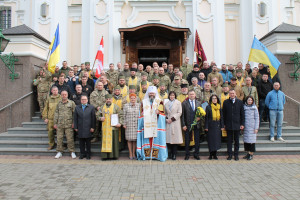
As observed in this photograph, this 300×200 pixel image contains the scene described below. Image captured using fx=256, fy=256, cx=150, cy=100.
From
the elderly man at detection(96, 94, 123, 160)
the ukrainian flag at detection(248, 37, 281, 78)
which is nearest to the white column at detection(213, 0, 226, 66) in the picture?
the ukrainian flag at detection(248, 37, 281, 78)

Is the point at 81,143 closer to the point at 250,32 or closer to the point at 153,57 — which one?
the point at 153,57

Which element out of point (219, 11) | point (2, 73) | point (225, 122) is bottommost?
point (225, 122)

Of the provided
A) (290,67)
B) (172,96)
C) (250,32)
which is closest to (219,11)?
(250,32)

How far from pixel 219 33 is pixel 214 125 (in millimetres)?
7365

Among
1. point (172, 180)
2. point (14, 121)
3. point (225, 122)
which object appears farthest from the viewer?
point (14, 121)

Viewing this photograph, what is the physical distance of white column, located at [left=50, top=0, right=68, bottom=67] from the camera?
1334 cm

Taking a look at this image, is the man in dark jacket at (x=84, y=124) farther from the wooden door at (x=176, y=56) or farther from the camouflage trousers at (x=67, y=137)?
the wooden door at (x=176, y=56)

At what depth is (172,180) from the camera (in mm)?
5316

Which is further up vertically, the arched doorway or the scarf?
the arched doorway

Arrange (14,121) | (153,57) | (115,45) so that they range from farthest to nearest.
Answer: (153,57) < (115,45) < (14,121)

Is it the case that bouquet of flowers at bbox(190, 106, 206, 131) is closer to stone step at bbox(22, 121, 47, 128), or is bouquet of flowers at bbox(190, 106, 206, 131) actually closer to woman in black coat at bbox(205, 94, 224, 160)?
woman in black coat at bbox(205, 94, 224, 160)

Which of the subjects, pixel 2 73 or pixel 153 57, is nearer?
pixel 2 73

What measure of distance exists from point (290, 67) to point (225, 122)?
447 centimetres

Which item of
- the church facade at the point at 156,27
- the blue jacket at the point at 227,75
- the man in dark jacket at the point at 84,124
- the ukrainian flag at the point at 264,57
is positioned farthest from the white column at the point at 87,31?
the ukrainian flag at the point at 264,57
